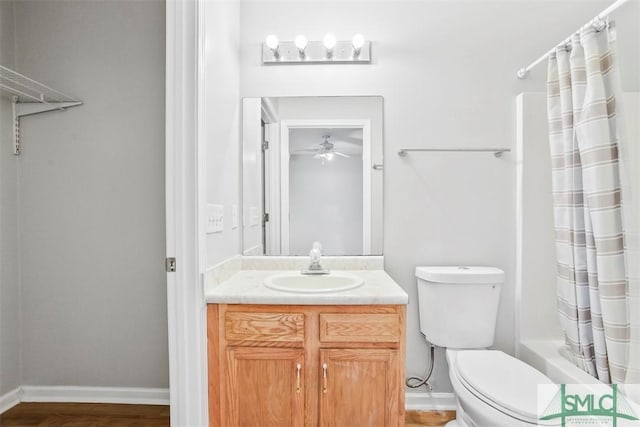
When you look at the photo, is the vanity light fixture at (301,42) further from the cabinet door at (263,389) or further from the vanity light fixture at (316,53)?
the cabinet door at (263,389)

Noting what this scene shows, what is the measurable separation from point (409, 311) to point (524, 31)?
1675mm

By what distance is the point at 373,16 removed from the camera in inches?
76.2

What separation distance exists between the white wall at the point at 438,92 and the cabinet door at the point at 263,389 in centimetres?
82

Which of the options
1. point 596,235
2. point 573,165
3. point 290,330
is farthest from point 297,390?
point 573,165

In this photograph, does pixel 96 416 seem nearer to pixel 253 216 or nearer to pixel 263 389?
pixel 263 389

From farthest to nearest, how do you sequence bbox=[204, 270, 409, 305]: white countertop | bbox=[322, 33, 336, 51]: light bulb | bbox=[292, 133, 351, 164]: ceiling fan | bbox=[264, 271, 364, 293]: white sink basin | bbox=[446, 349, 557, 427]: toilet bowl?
bbox=[292, 133, 351, 164]: ceiling fan
bbox=[322, 33, 336, 51]: light bulb
bbox=[264, 271, 364, 293]: white sink basin
bbox=[204, 270, 409, 305]: white countertop
bbox=[446, 349, 557, 427]: toilet bowl

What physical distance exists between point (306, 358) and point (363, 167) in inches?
41.3

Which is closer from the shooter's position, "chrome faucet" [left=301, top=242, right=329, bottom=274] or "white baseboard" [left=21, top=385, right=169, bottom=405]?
"chrome faucet" [left=301, top=242, right=329, bottom=274]

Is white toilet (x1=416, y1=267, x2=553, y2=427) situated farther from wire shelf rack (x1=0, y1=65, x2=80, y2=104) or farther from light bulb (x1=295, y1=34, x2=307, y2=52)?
wire shelf rack (x1=0, y1=65, x2=80, y2=104)

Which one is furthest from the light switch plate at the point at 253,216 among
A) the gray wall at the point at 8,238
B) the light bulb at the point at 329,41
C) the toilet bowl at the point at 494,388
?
the gray wall at the point at 8,238

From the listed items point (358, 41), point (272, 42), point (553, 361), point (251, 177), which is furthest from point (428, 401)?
point (272, 42)

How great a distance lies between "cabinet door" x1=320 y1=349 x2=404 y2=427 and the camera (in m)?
1.36

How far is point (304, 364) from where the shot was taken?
1383 millimetres

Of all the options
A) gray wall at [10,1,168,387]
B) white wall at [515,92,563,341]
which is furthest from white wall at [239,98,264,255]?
white wall at [515,92,563,341]
